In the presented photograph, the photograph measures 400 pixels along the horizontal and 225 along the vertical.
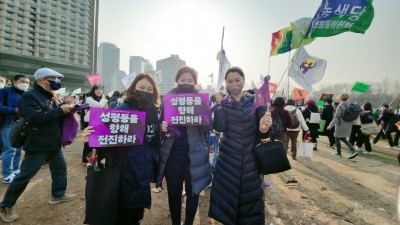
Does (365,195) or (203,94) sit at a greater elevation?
(203,94)

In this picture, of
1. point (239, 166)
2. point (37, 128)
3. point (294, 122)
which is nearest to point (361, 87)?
point (294, 122)

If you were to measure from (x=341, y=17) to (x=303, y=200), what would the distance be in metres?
3.28

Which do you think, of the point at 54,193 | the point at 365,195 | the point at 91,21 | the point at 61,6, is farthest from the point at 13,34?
the point at 365,195

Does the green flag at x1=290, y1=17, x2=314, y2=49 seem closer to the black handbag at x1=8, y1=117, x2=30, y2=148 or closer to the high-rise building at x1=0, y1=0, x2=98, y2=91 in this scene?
the black handbag at x1=8, y1=117, x2=30, y2=148

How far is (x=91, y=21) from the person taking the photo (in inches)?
2790

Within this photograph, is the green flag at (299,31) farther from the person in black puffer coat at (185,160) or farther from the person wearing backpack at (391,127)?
the person wearing backpack at (391,127)

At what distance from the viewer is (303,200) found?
11.6ft

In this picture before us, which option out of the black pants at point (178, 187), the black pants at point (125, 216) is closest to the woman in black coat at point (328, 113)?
the black pants at point (178, 187)

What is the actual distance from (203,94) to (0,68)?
236ft

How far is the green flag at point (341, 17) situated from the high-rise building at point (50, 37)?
71.3m

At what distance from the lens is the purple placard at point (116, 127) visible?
1859mm

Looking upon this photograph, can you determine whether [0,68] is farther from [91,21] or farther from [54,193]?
[54,193]

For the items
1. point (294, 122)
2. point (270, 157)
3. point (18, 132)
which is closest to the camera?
point (270, 157)

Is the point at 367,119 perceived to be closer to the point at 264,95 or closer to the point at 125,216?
the point at 264,95
